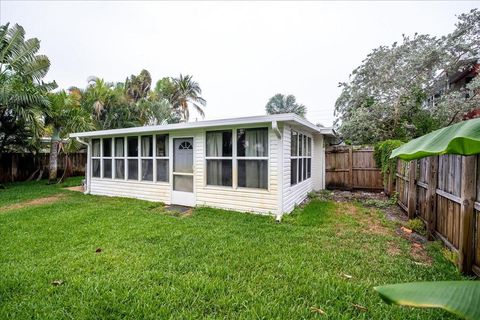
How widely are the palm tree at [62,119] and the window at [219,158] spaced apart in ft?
30.5

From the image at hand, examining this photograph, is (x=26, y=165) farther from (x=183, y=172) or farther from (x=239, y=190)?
(x=239, y=190)

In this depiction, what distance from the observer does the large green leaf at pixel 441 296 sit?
73cm

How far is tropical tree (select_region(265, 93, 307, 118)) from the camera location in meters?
25.6

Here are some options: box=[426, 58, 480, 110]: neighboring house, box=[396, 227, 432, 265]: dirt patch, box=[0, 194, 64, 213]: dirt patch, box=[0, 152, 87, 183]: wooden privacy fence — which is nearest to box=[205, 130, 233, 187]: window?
box=[396, 227, 432, 265]: dirt patch

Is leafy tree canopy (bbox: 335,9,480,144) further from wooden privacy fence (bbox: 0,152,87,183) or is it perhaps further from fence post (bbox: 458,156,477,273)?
wooden privacy fence (bbox: 0,152,87,183)

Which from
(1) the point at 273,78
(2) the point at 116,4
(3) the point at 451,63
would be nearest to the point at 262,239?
(2) the point at 116,4

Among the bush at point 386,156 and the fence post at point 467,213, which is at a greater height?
the bush at point 386,156

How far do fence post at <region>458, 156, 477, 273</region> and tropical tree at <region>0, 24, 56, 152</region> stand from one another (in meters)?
13.7

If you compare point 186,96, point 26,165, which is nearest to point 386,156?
point 26,165

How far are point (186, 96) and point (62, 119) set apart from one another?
40.9ft

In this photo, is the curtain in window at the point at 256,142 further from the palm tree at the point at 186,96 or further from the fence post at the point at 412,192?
the palm tree at the point at 186,96

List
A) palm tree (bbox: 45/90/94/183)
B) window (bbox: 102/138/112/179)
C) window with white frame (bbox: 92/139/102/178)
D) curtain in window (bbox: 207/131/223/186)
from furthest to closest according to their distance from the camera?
palm tree (bbox: 45/90/94/183) < window with white frame (bbox: 92/139/102/178) < window (bbox: 102/138/112/179) < curtain in window (bbox: 207/131/223/186)

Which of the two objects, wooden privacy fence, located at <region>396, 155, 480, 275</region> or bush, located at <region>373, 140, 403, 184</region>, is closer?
wooden privacy fence, located at <region>396, 155, 480, 275</region>

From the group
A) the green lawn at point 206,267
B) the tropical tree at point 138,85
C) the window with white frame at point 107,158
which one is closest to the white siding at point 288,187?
the green lawn at point 206,267
